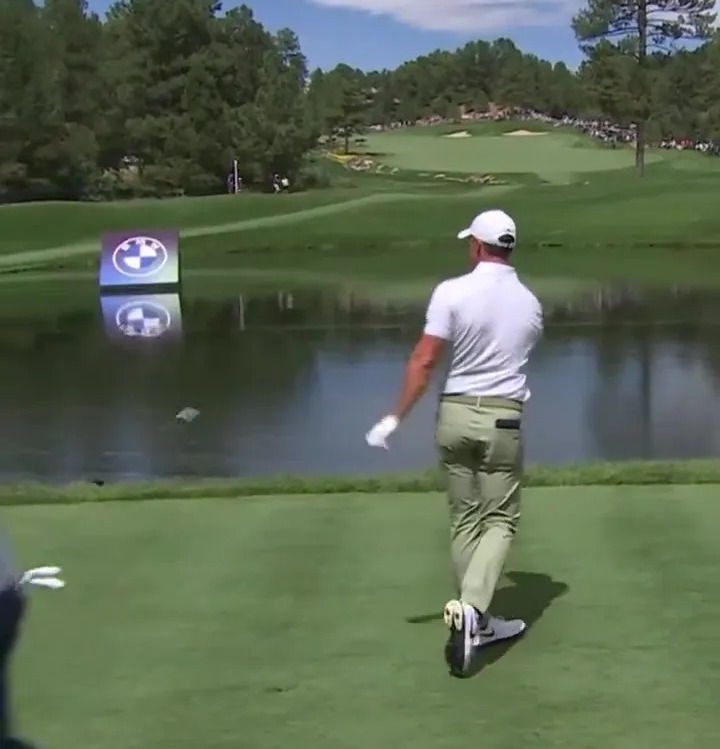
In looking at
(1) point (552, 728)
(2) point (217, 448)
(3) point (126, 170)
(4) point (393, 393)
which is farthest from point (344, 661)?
(3) point (126, 170)

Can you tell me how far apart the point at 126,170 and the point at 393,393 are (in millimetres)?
60155

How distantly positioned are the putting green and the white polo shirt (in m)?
57.2

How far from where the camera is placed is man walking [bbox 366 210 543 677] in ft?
15.6

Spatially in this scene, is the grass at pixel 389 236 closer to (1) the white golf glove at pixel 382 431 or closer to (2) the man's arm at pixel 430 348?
(1) the white golf glove at pixel 382 431

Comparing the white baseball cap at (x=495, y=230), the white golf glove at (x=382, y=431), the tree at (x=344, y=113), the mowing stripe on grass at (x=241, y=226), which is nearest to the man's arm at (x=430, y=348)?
the white golf glove at (x=382, y=431)

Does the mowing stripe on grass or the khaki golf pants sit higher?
the khaki golf pants

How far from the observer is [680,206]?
42344mm

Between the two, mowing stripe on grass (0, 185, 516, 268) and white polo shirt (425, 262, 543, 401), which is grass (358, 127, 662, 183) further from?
white polo shirt (425, 262, 543, 401)

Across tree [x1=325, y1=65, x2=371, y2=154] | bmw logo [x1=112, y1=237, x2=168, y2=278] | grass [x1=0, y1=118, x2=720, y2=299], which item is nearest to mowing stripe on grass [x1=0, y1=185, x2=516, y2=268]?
grass [x1=0, y1=118, x2=720, y2=299]

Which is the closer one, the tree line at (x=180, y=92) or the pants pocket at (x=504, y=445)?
the pants pocket at (x=504, y=445)

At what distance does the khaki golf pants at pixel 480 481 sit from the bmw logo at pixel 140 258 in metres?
23.2

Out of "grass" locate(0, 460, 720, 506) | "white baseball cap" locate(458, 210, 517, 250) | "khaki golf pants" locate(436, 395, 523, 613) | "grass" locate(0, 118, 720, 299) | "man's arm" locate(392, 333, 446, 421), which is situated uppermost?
"white baseball cap" locate(458, 210, 517, 250)

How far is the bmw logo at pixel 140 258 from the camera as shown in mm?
27641

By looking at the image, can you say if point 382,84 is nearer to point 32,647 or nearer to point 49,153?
point 49,153
